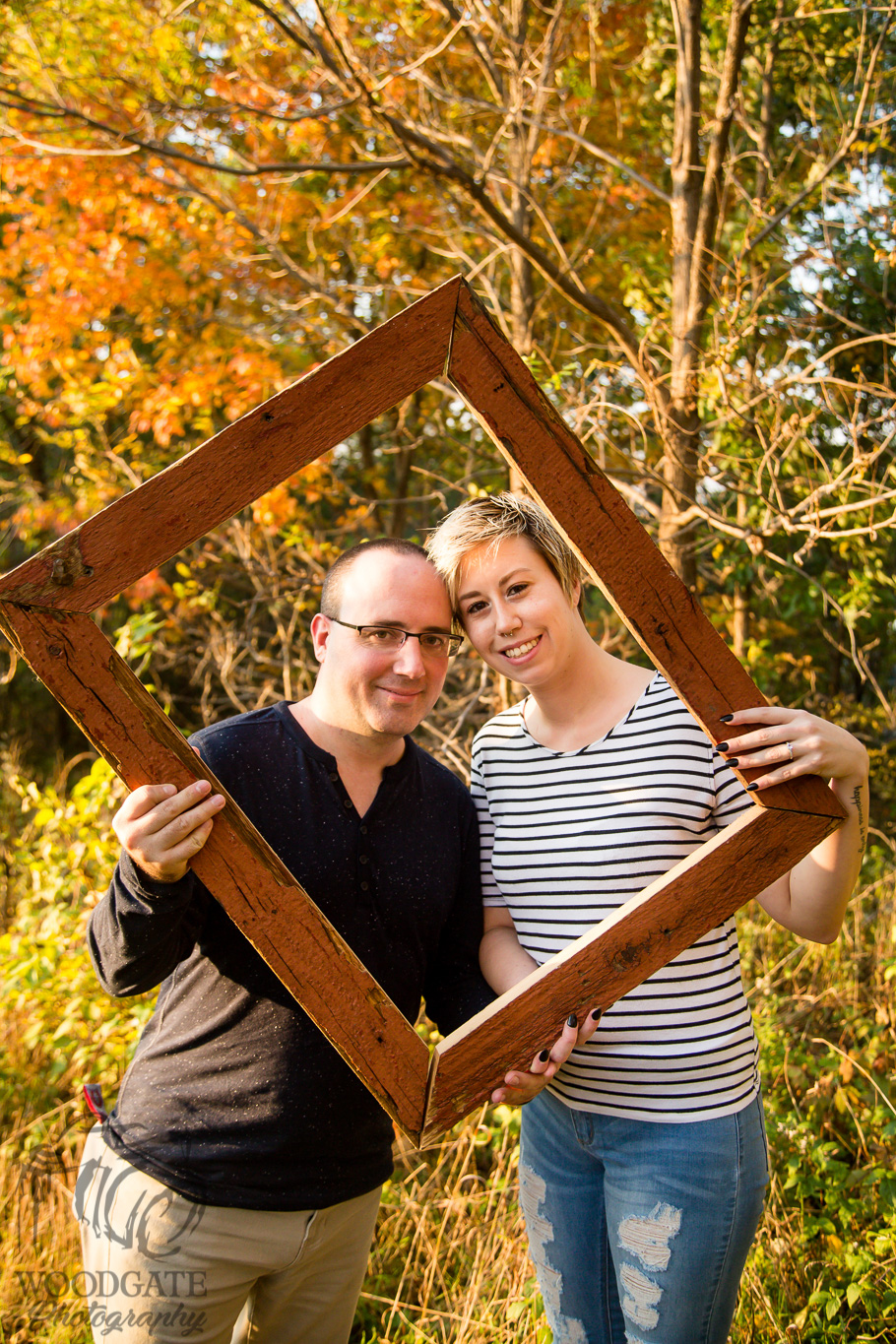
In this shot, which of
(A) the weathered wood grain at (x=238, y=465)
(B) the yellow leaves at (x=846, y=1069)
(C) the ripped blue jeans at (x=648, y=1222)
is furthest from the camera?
(B) the yellow leaves at (x=846, y=1069)

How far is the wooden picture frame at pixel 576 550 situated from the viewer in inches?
59.9

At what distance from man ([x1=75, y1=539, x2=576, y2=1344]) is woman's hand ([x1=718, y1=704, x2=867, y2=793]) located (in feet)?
2.22

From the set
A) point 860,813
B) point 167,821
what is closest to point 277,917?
point 167,821

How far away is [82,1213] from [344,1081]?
0.63 meters

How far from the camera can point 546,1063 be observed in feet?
5.47

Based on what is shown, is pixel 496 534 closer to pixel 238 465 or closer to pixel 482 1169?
pixel 238 465

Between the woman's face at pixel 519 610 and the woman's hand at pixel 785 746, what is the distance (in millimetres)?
474

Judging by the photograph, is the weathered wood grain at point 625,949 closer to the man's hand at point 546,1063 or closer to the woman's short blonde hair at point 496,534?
the man's hand at point 546,1063

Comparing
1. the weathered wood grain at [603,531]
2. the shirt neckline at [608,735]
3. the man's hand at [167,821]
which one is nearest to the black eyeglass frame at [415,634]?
the shirt neckline at [608,735]

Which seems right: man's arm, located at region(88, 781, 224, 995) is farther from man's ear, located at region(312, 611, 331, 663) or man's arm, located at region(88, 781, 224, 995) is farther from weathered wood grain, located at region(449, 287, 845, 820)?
weathered wood grain, located at region(449, 287, 845, 820)

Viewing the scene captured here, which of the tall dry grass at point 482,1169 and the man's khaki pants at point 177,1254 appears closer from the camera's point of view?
the man's khaki pants at point 177,1254

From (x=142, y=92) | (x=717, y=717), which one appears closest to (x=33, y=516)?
(x=142, y=92)

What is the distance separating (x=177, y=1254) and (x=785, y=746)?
161 cm

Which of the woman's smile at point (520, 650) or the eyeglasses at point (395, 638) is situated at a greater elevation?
the eyeglasses at point (395, 638)
